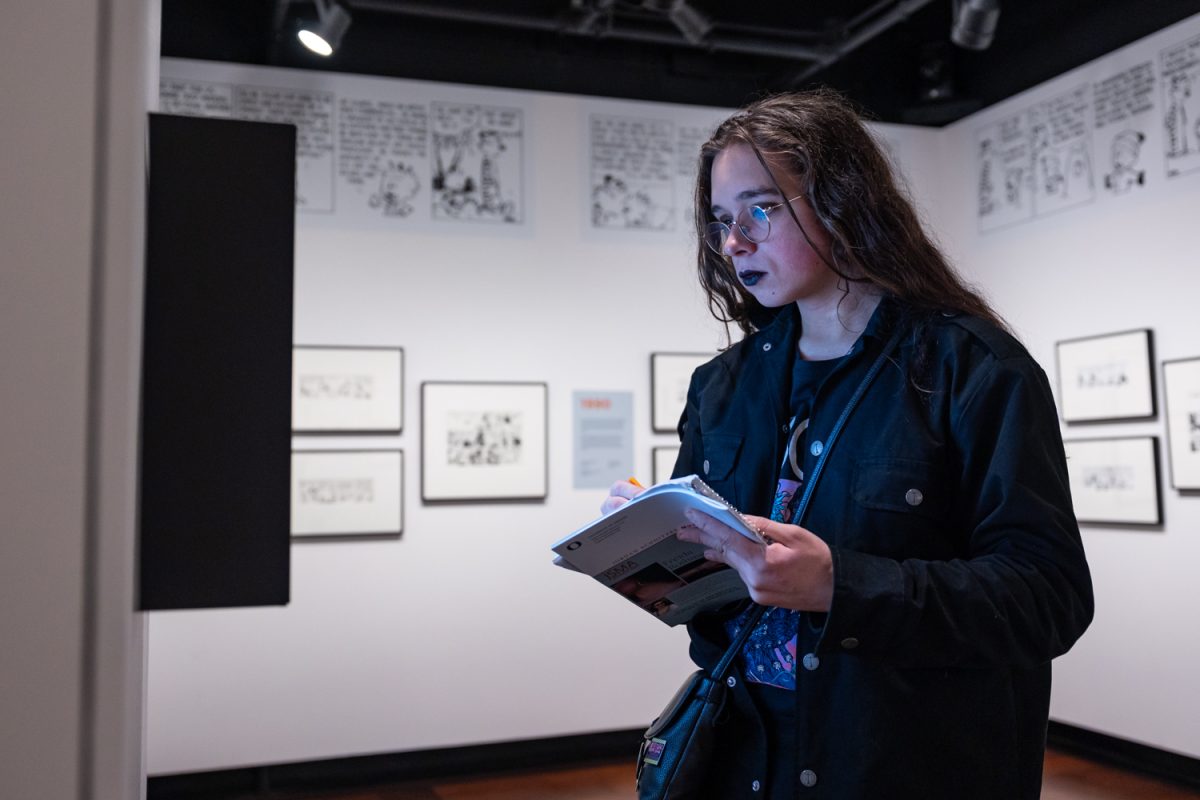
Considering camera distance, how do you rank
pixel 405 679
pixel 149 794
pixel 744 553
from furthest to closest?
pixel 405 679
pixel 149 794
pixel 744 553

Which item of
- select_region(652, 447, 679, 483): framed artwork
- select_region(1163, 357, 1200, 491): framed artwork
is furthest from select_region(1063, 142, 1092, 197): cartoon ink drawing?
select_region(652, 447, 679, 483): framed artwork

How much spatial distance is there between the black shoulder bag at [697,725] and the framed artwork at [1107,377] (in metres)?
4.15

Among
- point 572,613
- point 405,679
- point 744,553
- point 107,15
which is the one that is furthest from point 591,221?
point 107,15

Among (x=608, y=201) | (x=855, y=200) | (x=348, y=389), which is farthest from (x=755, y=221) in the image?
(x=608, y=201)

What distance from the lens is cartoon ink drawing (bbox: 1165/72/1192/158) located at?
4.93 m

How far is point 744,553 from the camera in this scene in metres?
1.31

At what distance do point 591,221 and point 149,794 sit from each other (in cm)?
A: 368

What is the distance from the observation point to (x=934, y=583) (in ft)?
4.45

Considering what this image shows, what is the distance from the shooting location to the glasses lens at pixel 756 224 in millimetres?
1693

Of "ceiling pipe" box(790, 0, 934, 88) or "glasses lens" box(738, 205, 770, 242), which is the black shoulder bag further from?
"ceiling pipe" box(790, 0, 934, 88)

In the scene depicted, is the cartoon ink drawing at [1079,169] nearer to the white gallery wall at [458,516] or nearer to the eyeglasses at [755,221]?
the white gallery wall at [458,516]

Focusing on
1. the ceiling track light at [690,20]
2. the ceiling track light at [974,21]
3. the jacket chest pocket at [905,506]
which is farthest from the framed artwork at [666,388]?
the jacket chest pocket at [905,506]

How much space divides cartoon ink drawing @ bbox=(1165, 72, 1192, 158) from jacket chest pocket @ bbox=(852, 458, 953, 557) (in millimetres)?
4349

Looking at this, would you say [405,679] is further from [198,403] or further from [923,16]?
[923,16]
